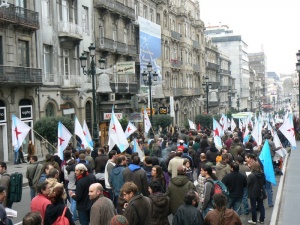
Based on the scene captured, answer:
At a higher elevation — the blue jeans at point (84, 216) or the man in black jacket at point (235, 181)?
the man in black jacket at point (235, 181)

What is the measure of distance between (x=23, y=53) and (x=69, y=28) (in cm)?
485

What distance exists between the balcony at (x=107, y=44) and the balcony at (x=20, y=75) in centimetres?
923

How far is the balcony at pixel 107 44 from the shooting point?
35.1 metres

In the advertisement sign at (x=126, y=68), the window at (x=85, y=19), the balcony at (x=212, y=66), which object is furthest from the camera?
the balcony at (x=212, y=66)

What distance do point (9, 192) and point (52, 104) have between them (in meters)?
20.3

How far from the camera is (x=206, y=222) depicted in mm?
6477

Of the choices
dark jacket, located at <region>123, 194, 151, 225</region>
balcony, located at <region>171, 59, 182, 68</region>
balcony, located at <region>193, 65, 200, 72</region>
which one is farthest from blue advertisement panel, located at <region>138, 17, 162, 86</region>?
dark jacket, located at <region>123, 194, 151, 225</region>

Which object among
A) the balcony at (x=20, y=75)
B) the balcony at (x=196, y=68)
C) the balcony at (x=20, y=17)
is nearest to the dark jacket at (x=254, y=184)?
the balcony at (x=20, y=75)

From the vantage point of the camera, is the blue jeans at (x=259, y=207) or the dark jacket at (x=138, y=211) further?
the blue jeans at (x=259, y=207)

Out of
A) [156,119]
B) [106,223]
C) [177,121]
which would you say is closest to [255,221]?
[106,223]

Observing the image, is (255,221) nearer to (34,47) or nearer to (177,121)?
(34,47)

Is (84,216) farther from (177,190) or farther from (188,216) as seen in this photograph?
(188,216)

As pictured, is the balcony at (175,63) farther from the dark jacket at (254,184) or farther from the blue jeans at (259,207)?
the dark jacket at (254,184)

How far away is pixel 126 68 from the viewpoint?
31922 mm
